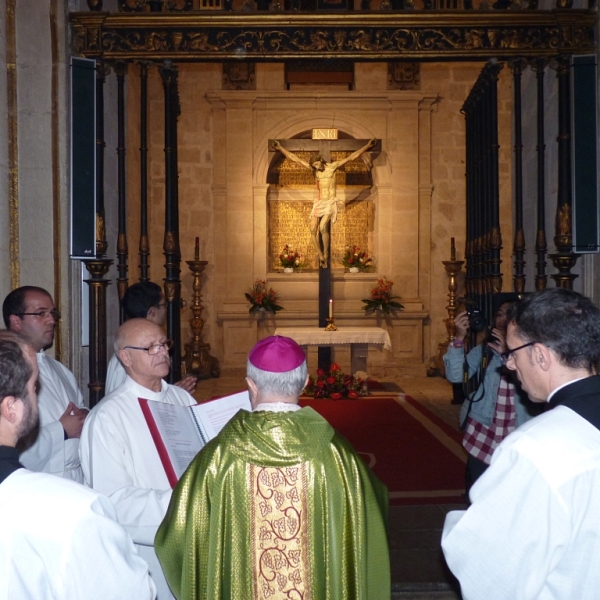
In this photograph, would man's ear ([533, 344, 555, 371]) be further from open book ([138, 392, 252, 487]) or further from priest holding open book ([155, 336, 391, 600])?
open book ([138, 392, 252, 487])

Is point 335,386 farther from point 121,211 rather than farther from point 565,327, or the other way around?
point 565,327

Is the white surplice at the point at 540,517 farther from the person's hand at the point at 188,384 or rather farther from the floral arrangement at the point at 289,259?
the floral arrangement at the point at 289,259

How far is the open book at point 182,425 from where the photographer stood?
9.26ft

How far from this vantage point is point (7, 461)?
1.47 metres

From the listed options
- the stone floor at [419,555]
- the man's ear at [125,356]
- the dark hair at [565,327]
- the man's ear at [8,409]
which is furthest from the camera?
the stone floor at [419,555]

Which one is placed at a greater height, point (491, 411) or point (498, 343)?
point (498, 343)

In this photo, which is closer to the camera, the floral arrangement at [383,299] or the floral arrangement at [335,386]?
the floral arrangement at [335,386]

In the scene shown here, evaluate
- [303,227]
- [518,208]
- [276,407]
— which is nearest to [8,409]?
[276,407]

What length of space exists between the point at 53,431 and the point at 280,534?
147cm

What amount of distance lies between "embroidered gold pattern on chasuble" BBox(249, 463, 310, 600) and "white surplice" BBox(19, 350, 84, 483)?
55.5 inches

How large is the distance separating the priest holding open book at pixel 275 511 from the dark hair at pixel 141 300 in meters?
1.74

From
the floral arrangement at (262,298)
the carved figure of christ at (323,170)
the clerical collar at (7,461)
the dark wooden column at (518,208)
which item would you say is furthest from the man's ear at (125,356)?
the floral arrangement at (262,298)

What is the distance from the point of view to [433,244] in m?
12.1

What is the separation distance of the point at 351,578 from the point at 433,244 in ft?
33.5
